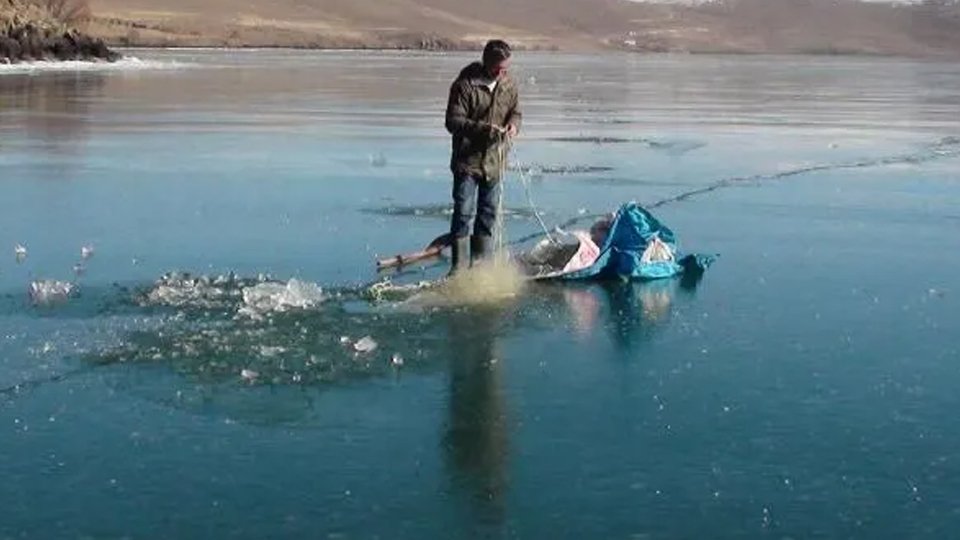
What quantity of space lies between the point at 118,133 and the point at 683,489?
17.9 meters

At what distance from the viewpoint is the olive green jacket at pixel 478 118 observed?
9406 mm

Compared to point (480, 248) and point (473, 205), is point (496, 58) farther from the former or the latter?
point (480, 248)

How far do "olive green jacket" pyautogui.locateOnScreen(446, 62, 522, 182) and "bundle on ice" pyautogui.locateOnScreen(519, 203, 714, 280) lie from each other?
753 millimetres

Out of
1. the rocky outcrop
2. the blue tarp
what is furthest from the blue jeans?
the rocky outcrop

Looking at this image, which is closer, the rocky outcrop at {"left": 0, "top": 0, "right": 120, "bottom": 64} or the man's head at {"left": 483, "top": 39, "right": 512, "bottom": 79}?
the man's head at {"left": 483, "top": 39, "right": 512, "bottom": 79}

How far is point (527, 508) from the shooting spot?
490 centimetres

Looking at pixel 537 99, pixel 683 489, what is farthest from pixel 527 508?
pixel 537 99

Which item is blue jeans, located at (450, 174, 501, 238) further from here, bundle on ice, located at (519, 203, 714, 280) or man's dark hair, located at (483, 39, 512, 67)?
man's dark hair, located at (483, 39, 512, 67)

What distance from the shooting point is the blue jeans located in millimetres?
9484

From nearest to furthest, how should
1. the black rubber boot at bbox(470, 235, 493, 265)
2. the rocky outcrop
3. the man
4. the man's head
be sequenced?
1. the man's head
2. the man
3. the black rubber boot at bbox(470, 235, 493, 265)
4. the rocky outcrop

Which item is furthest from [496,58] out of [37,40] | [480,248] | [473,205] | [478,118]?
[37,40]

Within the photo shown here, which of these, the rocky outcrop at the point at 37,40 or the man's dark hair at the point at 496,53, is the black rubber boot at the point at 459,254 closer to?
the man's dark hair at the point at 496,53

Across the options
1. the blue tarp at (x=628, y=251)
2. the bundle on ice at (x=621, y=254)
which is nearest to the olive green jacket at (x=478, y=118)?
the bundle on ice at (x=621, y=254)

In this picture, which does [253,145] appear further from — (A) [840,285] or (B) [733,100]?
(B) [733,100]
